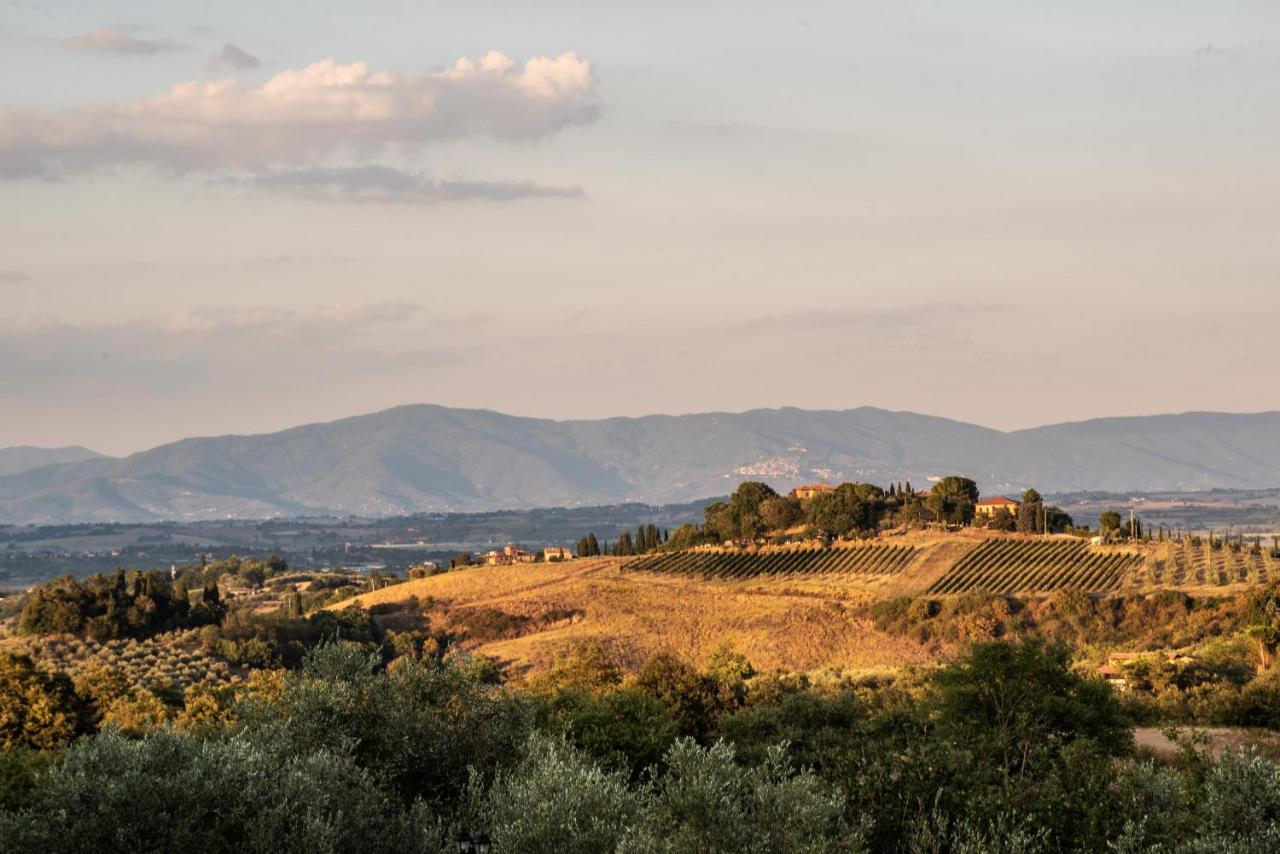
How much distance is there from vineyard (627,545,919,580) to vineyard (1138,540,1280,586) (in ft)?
75.5

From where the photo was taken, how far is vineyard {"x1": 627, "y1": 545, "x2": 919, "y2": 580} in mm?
138625

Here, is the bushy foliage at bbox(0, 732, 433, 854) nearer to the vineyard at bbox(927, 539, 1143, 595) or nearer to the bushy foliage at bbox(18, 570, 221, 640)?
the bushy foliage at bbox(18, 570, 221, 640)

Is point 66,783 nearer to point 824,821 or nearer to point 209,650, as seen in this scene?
point 824,821

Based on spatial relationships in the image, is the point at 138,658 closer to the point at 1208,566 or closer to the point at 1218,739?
the point at 1218,739

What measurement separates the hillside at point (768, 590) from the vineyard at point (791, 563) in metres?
0.20

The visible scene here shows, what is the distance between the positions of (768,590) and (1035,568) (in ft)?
79.9

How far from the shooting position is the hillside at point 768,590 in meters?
113

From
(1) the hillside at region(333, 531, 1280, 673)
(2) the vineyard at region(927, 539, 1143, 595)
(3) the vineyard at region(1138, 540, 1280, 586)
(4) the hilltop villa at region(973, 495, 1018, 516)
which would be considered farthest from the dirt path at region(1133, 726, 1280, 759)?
(4) the hilltop villa at region(973, 495, 1018, 516)

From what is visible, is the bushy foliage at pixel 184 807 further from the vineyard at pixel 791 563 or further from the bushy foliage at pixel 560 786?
the vineyard at pixel 791 563

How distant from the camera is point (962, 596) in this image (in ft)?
389

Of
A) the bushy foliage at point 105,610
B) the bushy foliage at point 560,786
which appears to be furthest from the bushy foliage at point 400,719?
the bushy foliage at point 105,610

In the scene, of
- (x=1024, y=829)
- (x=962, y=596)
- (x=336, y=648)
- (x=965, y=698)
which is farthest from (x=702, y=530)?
(x=1024, y=829)

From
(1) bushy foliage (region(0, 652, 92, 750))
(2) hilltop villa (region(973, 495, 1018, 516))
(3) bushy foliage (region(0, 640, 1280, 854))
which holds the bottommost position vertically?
(1) bushy foliage (region(0, 652, 92, 750))

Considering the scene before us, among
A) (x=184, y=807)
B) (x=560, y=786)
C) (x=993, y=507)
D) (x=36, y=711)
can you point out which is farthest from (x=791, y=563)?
(x=184, y=807)
